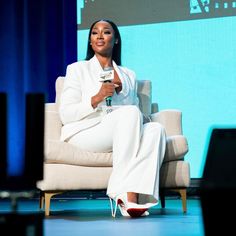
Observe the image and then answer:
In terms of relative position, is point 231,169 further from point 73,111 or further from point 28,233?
point 73,111

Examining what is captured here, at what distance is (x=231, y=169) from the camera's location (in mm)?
817

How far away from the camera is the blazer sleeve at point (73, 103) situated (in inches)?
101

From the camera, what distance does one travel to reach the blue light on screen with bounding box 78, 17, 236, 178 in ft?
12.2

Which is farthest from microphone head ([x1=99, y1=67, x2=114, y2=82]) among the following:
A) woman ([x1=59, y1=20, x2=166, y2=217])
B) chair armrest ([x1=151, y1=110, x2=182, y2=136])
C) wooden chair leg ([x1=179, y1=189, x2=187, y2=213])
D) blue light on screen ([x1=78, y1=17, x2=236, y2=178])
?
blue light on screen ([x1=78, y1=17, x2=236, y2=178])

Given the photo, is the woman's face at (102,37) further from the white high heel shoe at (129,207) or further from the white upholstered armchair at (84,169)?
the white high heel shoe at (129,207)

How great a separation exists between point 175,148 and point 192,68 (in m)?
1.36

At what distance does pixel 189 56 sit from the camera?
3.81 m

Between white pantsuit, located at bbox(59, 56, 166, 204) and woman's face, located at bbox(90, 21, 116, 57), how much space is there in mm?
73

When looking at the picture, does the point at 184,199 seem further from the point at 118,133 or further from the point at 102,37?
the point at 102,37

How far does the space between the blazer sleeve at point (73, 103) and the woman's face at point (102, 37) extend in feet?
0.63

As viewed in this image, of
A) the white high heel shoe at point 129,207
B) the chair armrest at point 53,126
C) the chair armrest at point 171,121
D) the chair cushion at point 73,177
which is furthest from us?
the chair armrest at point 171,121

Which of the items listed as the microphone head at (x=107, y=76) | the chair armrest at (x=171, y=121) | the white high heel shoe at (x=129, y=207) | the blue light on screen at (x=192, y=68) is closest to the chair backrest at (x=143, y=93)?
the chair armrest at (x=171, y=121)

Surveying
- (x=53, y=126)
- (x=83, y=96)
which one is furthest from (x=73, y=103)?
(x=53, y=126)

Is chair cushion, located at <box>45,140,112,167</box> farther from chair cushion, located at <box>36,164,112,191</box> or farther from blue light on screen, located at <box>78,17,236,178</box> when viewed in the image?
blue light on screen, located at <box>78,17,236,178</box>
